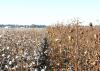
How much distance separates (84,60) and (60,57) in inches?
29.9

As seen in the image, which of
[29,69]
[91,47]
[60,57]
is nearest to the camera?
[29,69]

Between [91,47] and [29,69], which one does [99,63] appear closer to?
[29,69]

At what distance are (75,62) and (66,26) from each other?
10244 mm

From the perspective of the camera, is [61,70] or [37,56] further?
[37,56]

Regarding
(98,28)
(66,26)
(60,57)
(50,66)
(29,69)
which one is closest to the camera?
(29,69)

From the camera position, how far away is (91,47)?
9711 millimetres

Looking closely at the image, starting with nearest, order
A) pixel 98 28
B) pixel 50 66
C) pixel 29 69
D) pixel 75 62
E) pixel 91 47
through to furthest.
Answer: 1. pixel 29 69
2. pixel 75 62
3. pixel 50 66
4. pixel 91 47
5. pixel 98 28

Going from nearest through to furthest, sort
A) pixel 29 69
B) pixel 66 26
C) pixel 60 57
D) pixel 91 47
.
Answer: pixel 29 69 → pixel 60 57 → pixel 91 47 → pixel 66 26

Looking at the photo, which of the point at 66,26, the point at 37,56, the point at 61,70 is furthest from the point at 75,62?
the point at 66,26

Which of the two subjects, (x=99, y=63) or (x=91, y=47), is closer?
(x=99, y=63)

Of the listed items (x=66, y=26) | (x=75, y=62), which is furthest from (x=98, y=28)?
(x=75, y=62)

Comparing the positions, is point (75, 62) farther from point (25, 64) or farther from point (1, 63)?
point (1, 63)

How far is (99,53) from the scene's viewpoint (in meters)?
7.96

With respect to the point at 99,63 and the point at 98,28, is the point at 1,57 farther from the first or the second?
the point at 98,28
